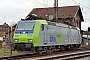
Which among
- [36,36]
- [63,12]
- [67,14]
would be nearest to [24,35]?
[36,36]

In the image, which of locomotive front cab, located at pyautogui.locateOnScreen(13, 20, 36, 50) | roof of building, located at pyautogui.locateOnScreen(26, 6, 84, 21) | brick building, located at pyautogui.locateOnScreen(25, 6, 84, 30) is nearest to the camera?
locomotive front cab, located at pyautogui.locateOnScreen(13, 20, 36, 50)

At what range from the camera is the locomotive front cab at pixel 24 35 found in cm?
2056

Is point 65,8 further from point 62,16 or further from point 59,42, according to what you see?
point 59,42

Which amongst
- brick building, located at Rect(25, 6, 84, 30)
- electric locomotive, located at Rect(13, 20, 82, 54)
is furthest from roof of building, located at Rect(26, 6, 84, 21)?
electric locomotive, located at Rect(13, 20, 82, 54)

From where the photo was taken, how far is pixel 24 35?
2091cm

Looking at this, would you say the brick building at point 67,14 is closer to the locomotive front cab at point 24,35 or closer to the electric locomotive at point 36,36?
the electric locomotive at point 36,36

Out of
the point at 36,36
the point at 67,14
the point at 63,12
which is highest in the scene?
Result: the point at 63,12

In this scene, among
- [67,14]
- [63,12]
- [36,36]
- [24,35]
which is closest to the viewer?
[36,36]

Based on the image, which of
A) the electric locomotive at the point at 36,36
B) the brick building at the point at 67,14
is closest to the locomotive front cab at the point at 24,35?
the electric locomotive at the point at 36,36

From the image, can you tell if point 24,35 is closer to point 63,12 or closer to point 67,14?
point 67,14

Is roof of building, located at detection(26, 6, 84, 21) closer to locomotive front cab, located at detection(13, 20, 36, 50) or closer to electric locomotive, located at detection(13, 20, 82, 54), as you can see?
electric locomotive, located at detection(13, 20, 82, 54)

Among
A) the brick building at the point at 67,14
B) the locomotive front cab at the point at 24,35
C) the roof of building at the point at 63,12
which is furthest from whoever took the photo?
the roof of building at the point at 63,12

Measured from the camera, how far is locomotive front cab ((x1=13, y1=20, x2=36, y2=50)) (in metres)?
20.6

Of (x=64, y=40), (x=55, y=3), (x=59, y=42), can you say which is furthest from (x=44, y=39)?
(x=55, y=3)
